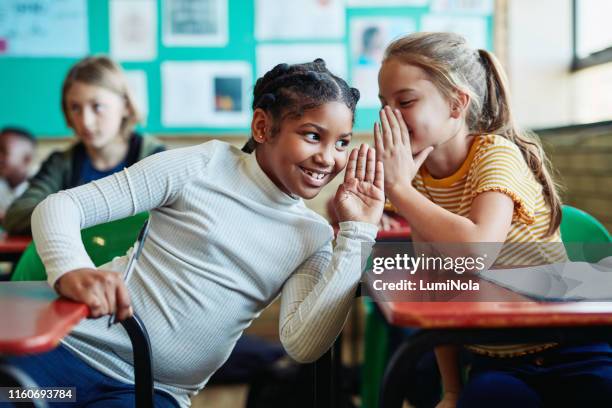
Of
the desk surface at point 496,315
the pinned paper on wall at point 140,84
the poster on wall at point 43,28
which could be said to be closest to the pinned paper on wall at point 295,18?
the pinned paper on wall at point 140,84

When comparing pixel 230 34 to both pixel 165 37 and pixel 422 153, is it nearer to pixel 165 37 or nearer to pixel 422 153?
pixel 165 37

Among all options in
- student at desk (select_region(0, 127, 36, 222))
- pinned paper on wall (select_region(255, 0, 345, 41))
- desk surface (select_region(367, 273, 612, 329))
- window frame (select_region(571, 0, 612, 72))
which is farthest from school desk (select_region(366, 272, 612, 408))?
student at desk (select_region(0, 127, 36, 222))

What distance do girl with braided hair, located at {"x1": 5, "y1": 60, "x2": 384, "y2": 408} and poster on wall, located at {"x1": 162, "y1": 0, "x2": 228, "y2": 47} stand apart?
2199mm

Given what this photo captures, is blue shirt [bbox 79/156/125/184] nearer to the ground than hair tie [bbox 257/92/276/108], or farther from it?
nearer to the ground

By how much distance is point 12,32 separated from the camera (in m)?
3.38

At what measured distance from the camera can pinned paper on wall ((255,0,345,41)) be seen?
3.39 meters

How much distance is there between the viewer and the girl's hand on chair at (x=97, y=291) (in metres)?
0.93

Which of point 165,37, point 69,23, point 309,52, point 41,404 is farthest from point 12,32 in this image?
point 41,404

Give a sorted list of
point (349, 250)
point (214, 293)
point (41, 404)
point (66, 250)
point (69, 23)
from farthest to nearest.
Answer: point (69, 23) → point (214, 293) → point (349, 250) → point (66, 250) → point (41, 404)

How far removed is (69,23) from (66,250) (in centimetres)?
266

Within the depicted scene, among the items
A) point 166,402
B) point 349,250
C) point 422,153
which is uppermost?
point 422,153

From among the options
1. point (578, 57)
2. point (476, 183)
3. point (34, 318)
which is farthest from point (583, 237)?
point (578, 57)

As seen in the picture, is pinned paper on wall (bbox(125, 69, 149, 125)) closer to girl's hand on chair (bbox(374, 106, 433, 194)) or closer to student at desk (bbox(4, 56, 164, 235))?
student at desk (bbox(4, 56, 164, 235))

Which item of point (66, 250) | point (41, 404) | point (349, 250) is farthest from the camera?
point (349, 250)
